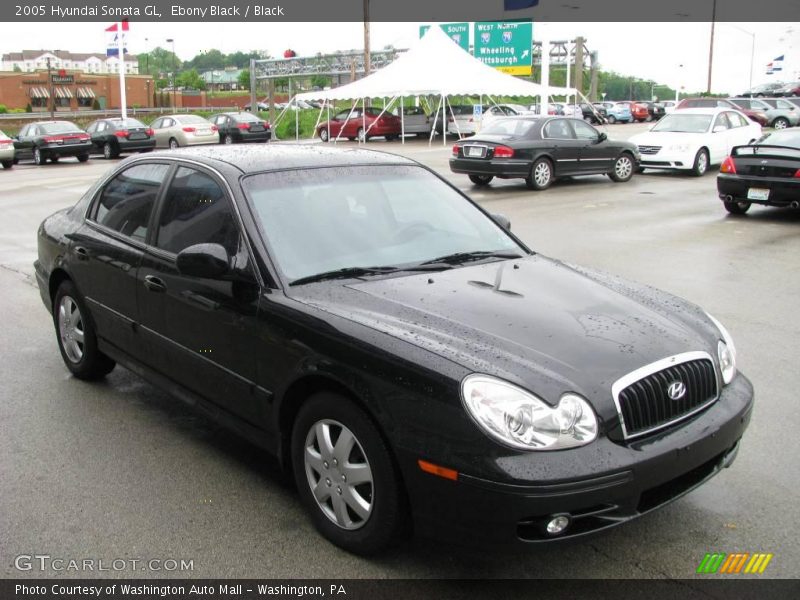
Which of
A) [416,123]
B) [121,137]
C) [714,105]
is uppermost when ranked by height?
[714,105]

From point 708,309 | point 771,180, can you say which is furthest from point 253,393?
point 771,180

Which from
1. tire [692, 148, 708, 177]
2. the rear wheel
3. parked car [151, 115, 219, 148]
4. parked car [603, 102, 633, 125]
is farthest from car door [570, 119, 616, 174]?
parked car [603, 102, 633, 125]

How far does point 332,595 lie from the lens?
10.4ft

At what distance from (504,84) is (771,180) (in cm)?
2099

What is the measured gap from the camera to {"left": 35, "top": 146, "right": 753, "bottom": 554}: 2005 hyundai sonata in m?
2.92

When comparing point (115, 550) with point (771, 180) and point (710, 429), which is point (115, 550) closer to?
point (710, 429)

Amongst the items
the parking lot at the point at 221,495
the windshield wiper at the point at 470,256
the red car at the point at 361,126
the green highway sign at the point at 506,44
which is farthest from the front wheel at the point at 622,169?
the green highway sign at the point at 506,44

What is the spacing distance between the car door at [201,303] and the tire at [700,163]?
17.9 metres

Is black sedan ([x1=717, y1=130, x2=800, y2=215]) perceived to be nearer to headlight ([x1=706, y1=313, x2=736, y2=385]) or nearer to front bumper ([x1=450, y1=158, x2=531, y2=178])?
front bumper ([x1=450, y1=158, x2=531, y2=178])

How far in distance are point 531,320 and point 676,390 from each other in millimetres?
644

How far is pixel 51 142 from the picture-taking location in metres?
28.9

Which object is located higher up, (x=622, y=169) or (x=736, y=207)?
(x=622, y=169)

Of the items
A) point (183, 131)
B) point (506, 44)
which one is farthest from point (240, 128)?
point (506, 44)
